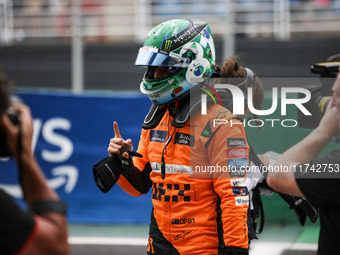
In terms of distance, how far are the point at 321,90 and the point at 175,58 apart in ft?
3.26

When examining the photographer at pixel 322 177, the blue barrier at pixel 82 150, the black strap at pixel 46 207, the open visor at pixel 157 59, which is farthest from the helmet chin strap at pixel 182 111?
the blue barrier at pixel 82 150

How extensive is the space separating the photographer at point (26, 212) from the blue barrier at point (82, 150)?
19.6 ft

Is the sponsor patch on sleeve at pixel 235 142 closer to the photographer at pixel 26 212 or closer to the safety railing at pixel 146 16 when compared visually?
the photographer at pixel 26 212

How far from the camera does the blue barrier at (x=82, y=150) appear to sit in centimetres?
819

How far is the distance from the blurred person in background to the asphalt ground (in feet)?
11.8

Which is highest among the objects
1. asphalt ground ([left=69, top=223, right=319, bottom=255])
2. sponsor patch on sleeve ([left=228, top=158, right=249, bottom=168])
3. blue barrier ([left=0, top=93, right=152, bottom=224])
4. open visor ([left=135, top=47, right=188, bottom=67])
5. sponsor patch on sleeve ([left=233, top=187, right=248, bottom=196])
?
open visor ([left=135, top=47, right=188, bottom=67])

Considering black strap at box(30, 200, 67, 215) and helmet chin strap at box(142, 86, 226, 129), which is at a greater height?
helmet chin strap at box(142, 86, 226, 129)

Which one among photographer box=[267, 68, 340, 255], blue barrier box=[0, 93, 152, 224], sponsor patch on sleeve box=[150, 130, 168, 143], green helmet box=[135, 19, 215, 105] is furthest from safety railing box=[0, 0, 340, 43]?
photographer box=[267, 68, 340, 255]

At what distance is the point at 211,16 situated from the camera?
43.0 feet

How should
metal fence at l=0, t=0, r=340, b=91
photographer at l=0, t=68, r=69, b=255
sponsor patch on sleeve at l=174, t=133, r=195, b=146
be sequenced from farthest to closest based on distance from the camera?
metal fence at l=0, t=0, r=340, b=91
sponsor patch on sleeve at l=174, t=133, r=195, b=146
photographer at l=0, t=68, r=69, b=255

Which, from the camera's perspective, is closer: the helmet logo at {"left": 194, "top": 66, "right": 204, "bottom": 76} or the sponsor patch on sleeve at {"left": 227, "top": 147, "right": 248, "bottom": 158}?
the sponsor patch on sleeve at {"left": 227, "top": 147, "right": 248, "bottom": 158}

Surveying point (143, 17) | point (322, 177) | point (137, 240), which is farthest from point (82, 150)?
point (322, 177)

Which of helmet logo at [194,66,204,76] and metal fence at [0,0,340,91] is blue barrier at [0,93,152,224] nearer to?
metal fence at [0,0,340,91]

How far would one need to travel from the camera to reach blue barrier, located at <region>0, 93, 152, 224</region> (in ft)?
26.9
